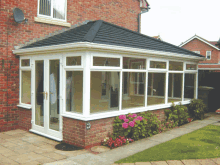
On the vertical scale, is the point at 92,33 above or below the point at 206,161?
above

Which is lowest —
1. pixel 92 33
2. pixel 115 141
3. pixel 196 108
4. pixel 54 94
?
pixel 115 141

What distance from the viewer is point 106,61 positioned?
646 cm

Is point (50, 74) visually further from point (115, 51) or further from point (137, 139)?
point (137, 139)

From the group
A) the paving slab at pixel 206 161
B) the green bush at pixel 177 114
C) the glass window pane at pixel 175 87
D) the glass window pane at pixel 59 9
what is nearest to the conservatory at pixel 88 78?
the green bush at pixel 177 114

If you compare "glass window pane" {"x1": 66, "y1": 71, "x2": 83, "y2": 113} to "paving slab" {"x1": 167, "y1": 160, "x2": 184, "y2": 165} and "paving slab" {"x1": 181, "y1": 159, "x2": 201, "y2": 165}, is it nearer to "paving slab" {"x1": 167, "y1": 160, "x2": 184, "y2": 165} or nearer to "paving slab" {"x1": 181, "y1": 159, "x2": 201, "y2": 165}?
"paving slab" {"x1": 167, "y1": 160, "x2": 184, "y2": 165}

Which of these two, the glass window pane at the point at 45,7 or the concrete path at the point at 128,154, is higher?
the glass window pane at the point at 45,7

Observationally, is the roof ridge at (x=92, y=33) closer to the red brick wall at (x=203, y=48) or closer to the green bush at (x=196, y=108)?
the green bush at (x=196, y=108)

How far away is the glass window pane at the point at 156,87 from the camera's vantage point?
28.3 ft

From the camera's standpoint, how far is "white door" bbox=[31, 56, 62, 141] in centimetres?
677

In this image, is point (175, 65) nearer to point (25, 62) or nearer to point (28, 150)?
point (25, 62)

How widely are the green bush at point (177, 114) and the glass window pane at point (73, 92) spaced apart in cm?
374

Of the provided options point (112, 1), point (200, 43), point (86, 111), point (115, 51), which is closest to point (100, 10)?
point (112, 1)

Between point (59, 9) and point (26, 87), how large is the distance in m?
3.49

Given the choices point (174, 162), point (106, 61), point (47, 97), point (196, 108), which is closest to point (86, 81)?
point (106, 61)
